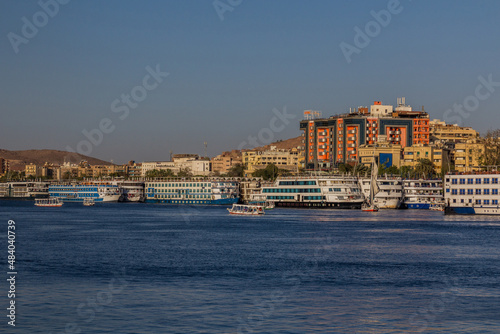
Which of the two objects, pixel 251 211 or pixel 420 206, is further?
pixel 420 206

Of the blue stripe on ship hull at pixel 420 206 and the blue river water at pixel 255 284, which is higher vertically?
the blue stripe on ship hull at pixel 420 206

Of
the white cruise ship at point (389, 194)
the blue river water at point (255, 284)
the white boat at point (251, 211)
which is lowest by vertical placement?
the blue river water at point (255, 284)

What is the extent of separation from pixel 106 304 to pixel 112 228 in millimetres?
56007

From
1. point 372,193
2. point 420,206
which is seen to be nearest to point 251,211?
point 372,193

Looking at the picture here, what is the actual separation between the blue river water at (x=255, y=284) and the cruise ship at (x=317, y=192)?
3127 inches

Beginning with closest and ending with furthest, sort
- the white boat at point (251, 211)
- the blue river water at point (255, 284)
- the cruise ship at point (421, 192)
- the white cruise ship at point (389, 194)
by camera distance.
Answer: the blue river water at point (255, 284)
the white boat at point (251, 211)
the white cruise ship at point (389, 194)
the cruise ship at point (421, 192)

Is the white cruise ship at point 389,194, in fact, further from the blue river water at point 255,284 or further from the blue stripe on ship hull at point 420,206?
the blue river water at point 255,284

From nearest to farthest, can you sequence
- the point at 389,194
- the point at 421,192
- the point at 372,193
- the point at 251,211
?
1. the point at 251,211
2. the point at 372,193
3. the point at 389,194
4. the point at 421,192

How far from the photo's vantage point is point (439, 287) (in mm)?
43188

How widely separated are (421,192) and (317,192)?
935 inches

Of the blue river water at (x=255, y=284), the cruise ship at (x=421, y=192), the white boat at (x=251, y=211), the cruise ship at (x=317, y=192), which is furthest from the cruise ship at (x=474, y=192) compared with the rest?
the cruise ship at (x=421, y=192)

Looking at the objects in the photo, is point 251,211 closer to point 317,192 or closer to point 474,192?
point 317,192

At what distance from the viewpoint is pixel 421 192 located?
541 ft

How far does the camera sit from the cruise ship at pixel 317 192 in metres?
156
